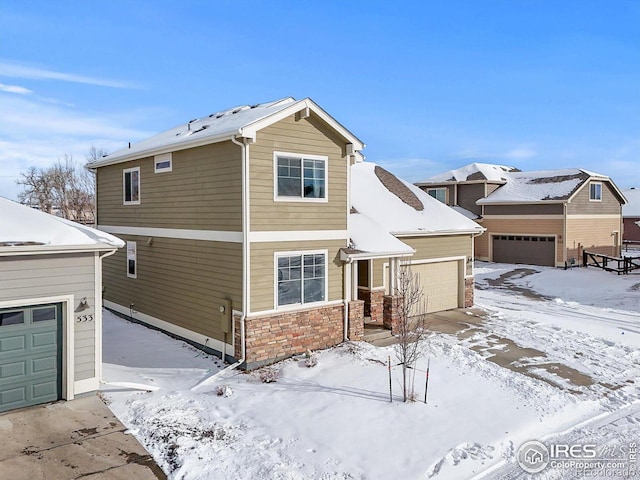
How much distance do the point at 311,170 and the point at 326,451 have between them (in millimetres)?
7163

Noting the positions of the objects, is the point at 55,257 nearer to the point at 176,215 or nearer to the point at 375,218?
the point at 176,215

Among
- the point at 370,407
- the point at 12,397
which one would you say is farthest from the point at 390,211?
the point at 12,397

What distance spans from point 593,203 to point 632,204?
2380 centimetres

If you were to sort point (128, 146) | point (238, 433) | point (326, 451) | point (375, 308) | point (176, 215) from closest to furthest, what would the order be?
1. point (326, 451)
2. point (238, 433)
3. point (176, 215)
4. point (375, 308)
5. point (128, 146)

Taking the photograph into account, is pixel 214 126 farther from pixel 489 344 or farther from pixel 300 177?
pixel 489 344

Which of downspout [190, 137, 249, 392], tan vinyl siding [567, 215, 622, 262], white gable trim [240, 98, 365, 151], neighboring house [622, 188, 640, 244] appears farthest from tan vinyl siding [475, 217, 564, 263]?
downspout [190, 137, 249, 392]

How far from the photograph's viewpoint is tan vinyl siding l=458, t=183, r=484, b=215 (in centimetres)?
3653

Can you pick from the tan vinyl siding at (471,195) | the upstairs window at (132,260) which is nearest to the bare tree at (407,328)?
the upstairs window at (132,260)

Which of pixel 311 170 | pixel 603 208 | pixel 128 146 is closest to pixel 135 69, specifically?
pixel 128 146

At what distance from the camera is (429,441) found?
25.8ft

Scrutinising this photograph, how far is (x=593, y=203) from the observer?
32938 millimetres

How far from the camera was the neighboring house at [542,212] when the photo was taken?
31.4 meters

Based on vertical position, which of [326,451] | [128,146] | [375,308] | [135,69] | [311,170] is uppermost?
[135,69]

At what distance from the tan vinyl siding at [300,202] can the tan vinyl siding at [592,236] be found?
77.5ft
